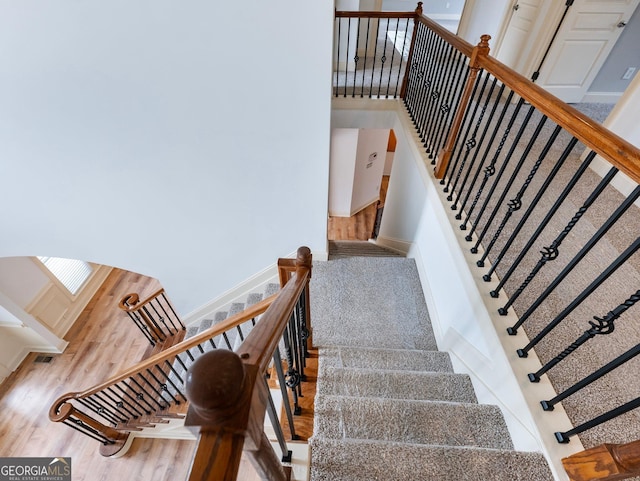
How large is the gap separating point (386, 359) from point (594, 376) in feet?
3.63

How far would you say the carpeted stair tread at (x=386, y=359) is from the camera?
1.84 metres

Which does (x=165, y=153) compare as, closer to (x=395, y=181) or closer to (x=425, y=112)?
(x=425, y=112)

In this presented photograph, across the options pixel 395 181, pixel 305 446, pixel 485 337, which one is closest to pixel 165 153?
pixel 305 446

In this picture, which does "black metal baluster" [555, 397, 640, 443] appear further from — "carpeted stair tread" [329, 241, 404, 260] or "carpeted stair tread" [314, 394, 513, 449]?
"carpeted stair tread" [329, 241, 404, 260]

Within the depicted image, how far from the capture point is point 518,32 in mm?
3521

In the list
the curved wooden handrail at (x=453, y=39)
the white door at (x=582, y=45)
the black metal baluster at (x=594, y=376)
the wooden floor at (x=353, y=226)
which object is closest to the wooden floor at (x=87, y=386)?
the black metal baluster at (x=594, y=376)

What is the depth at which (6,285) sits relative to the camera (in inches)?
142

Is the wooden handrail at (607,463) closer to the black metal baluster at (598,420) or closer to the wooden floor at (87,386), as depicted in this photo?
the black metal baluster at (598,420)

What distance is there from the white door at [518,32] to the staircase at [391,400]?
9.54 feet

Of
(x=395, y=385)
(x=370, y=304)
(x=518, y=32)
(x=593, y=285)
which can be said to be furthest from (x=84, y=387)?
(x=518, y=32)

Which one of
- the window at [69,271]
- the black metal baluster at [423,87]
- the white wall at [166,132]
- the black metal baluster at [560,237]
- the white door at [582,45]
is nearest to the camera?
the black metal baluster at [560,237]

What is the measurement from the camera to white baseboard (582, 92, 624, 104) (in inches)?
139

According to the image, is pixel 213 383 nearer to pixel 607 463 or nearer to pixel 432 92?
pixel 607 463

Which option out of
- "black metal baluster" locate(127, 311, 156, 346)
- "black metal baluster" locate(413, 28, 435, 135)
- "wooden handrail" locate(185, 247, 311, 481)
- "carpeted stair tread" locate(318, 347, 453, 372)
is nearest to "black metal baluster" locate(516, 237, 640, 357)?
"carpeted stair tread" locate(318, 347, 453, 372)
